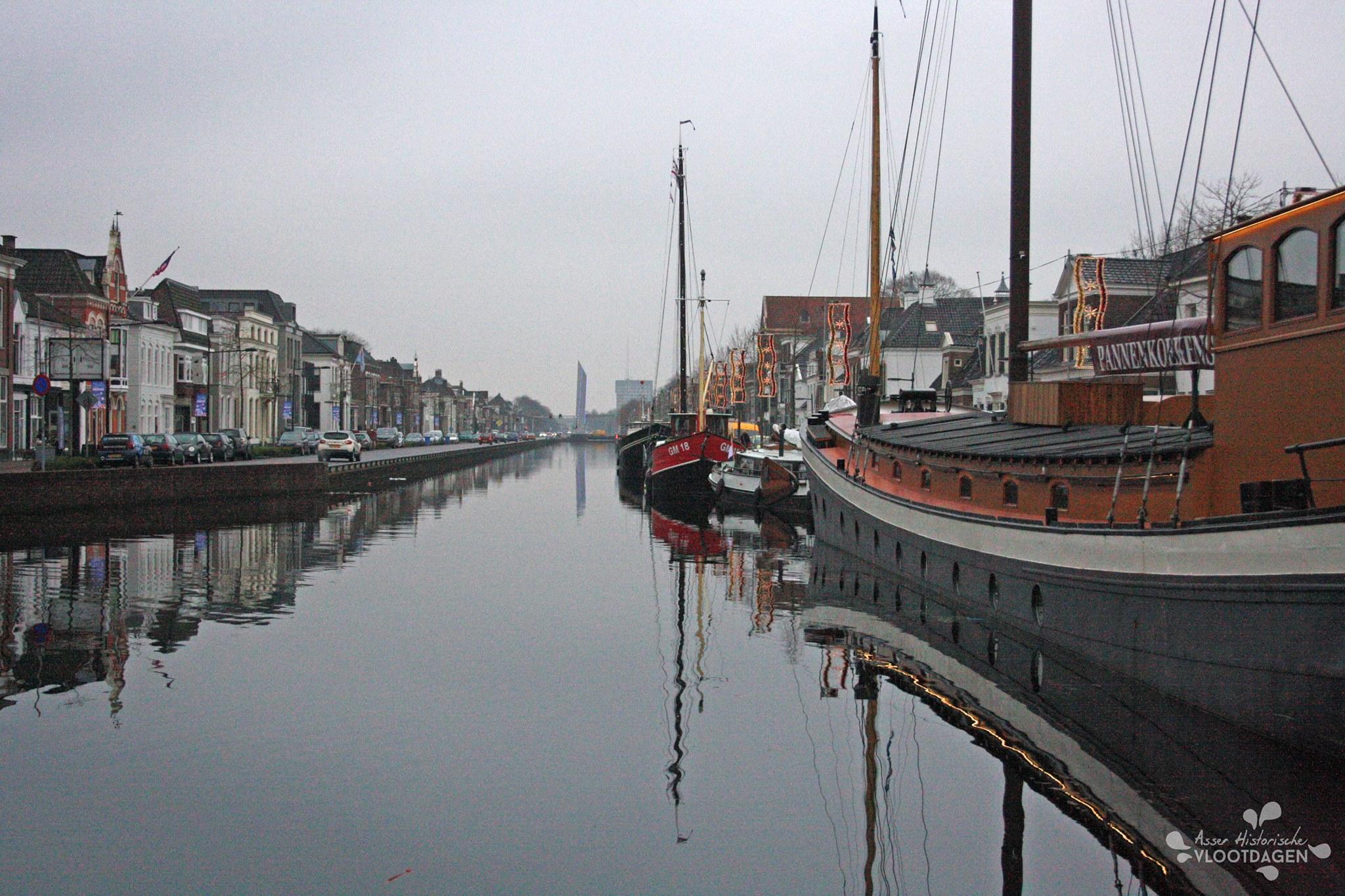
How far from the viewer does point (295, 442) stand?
79.4m

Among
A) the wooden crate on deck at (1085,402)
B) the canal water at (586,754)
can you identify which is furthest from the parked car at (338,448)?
the wooden crate on deck at (1085,402)

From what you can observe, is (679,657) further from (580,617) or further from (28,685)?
(28,685)

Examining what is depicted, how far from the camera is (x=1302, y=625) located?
433 inches

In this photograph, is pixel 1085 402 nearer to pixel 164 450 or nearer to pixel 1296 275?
pixel 1296 275

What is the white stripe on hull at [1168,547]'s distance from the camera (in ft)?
35.7

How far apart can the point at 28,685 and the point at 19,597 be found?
7.79 m

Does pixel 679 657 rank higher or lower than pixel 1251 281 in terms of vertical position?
lower

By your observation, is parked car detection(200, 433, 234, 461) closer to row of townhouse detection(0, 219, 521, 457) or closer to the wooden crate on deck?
row of townhouse detection(0, 219, 521, 457)

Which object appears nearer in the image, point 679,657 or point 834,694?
point 834,694

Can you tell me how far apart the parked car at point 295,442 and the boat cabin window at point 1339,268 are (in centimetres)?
6961

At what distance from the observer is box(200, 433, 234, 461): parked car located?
63.4m

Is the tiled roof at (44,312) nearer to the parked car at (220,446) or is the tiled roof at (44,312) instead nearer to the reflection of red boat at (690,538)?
the parked car at (220,446)

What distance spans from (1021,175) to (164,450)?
129 ft

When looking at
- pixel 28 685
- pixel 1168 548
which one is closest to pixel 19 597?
pixel 28 685
